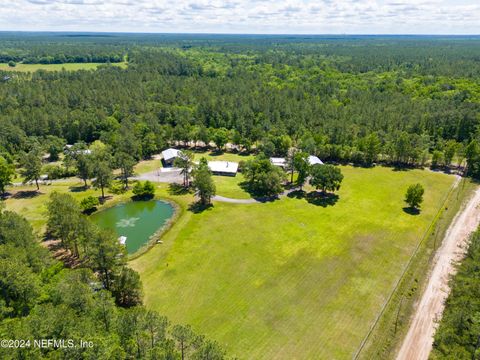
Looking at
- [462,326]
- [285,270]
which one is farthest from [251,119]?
[462,326]

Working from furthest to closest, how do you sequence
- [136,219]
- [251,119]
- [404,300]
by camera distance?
[251,119] → [136,219] → [404,300]

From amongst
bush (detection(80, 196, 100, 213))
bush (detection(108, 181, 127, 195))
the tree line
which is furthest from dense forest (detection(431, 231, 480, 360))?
bush (detection(108, 181, 127, 195))

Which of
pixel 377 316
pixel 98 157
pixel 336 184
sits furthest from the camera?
pixel 98 157

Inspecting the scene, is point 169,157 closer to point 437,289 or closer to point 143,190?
point 143,190

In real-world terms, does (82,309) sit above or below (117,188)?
above

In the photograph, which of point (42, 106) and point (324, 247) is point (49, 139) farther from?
point (324, 247)

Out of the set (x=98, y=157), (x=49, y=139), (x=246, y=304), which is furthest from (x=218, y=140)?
(x=246, y=304)

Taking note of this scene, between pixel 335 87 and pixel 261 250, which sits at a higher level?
pixel 335 87

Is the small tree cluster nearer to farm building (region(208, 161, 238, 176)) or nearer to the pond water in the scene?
the pond water
